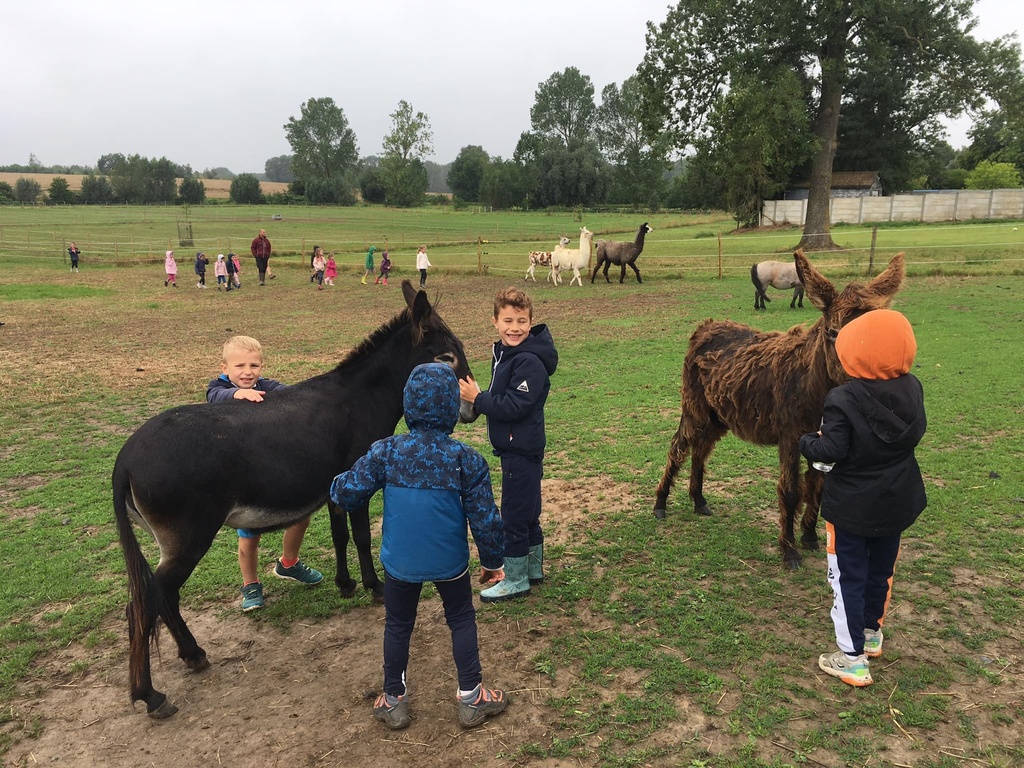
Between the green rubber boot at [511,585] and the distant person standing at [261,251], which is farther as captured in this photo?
the distant person standing at [261,251]

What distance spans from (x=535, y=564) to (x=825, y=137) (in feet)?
95.9

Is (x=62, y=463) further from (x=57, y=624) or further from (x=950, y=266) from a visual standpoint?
(x=950, y=266)

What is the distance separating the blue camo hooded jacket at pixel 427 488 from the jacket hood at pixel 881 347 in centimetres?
198

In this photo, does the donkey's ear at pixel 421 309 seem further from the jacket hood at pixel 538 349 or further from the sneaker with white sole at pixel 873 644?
the sneaker with white sole at pixel 873 644

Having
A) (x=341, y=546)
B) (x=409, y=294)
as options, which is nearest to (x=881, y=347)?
(x=409, y=294)

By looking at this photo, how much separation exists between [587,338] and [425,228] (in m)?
Result: 45.9

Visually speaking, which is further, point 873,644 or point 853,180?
point 853,180

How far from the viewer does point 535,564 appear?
4.25 metres

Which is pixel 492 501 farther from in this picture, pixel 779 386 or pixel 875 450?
pixel 779 386

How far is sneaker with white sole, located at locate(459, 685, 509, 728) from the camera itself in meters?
2.95

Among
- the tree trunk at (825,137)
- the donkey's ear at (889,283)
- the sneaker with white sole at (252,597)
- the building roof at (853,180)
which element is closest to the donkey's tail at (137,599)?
the sneaker with white sole at (252,597)

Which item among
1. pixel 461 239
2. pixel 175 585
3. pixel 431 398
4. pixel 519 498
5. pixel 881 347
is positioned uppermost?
pixel 461 239

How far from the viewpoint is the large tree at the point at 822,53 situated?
74.4 feet

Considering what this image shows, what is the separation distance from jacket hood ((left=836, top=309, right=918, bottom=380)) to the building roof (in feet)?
168
